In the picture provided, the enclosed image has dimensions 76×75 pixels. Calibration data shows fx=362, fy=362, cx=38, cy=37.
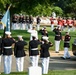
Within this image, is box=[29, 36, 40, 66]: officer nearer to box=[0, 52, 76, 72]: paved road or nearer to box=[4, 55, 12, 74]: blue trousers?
box=[4, 55, 12, 74]: blue trousers

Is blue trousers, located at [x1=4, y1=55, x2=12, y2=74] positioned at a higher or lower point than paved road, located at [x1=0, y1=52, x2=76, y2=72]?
higher

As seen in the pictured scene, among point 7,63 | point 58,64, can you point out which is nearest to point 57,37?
point 58,64

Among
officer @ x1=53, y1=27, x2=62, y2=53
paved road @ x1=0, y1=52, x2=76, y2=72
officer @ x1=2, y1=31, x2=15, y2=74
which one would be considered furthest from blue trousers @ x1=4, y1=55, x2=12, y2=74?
officer @ x1=53, y1=27, x2=62, y2=53

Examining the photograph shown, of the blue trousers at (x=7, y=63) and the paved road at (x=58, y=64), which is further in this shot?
the paved road at (x=58, y=64)

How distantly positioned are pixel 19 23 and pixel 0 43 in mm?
28332

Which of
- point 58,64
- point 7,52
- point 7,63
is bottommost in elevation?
point 58,64

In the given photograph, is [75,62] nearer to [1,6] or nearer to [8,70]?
[8,70]

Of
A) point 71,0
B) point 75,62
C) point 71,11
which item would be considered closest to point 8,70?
point 75,62

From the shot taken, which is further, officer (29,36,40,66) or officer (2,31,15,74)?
officer (29,36,40,66)

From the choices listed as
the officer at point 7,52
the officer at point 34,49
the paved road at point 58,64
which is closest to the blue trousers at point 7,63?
the officer at point 7,52

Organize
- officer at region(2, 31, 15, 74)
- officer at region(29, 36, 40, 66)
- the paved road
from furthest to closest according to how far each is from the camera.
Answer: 1. the paved road
2. officer at region(29, 36, 40, 66)
3. officer at region(2, 31, 15, 74)

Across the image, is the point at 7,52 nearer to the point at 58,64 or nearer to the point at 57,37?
the point at 58,64

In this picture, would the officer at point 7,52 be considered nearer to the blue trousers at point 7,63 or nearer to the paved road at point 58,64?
the blue trousers at point 7,63

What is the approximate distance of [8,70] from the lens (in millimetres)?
15234
